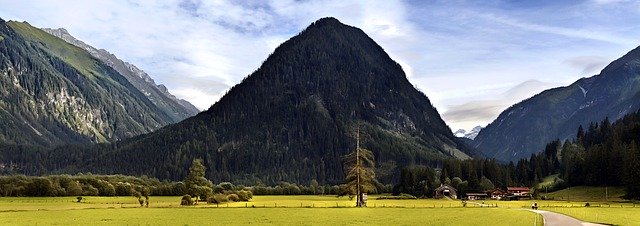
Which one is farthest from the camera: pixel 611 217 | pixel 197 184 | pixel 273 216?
pixel 197 184

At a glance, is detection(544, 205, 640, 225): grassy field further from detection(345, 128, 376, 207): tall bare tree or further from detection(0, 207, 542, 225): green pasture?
detection(345, 128, 376, 207): tall bare tree

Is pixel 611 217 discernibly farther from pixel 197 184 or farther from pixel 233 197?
pixel 197 184

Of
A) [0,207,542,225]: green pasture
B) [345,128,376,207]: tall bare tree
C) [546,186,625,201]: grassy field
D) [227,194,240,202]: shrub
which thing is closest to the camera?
[0,207,542,225]: green pasture

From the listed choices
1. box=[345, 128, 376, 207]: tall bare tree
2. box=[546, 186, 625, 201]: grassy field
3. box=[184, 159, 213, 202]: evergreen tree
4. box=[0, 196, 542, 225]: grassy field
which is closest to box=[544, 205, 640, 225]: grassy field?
box=[0, 196, 542, 225]: grassy field

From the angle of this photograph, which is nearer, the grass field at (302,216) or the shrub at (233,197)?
the grass field at (302,216)

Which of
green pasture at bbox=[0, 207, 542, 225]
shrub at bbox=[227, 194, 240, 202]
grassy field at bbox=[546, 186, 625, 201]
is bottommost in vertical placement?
green pasture at bbox=[0, 207, 542, 225]

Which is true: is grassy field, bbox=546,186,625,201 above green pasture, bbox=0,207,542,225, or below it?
above

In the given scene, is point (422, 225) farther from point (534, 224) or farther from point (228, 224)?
point (228, 224)

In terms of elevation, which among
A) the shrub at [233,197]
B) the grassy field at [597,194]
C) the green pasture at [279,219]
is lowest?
the green pasture at [279,219]

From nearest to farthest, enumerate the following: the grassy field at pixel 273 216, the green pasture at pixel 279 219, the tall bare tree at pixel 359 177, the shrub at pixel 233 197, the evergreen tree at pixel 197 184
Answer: the green pasture at pixel 279 219 → the grassy field at pixel 273 216 → the tall bare tree at pixel 359 177 → the evergreen tree at pixel 197 184 → the shrub at pixel 233 197

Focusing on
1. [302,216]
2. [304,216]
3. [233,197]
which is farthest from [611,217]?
[233,197]

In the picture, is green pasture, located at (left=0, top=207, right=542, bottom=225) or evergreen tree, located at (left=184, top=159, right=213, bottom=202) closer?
green pasture, located at (left=0, top=207, right=542, bottom=225)

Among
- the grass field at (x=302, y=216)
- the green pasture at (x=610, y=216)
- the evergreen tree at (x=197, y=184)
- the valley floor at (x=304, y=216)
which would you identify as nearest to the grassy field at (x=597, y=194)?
the grass field at (x=302, y=216)

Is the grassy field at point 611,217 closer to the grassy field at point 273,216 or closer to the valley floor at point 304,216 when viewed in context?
the valley floor at point 304,216
